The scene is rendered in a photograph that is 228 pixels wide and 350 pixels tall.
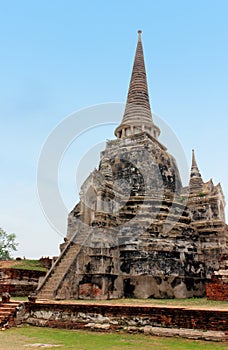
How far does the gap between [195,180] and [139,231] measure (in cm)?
764

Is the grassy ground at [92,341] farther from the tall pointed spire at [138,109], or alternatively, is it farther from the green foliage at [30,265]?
the tall pointed spire at [138,109]

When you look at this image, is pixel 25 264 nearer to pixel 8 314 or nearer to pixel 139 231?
pixel 139 231

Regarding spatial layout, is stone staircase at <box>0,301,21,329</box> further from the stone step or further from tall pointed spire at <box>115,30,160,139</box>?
tall pointed spire at <box>115,30,160,139</box>

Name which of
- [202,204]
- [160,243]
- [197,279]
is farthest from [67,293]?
[202,204]

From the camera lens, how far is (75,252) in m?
17.0

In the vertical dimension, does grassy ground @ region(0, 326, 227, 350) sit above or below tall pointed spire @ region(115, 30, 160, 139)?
below

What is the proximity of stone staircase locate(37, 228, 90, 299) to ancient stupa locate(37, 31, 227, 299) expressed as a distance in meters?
0.05

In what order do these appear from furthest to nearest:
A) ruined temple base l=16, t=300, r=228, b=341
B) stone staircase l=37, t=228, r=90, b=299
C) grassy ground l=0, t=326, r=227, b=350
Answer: stone staircase l=37, t=228, r=90, b=299 → ruined temple base l=16, t=300, r=228, b=341 → grassy ground l=0, t=326, r=227, b=350

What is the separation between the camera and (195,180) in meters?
23.3

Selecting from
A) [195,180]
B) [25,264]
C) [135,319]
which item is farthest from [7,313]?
[195,180]

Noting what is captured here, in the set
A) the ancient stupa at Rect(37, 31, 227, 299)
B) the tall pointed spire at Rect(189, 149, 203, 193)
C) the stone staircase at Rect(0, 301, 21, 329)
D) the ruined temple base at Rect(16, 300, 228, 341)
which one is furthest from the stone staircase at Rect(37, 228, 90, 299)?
the tall pointed spire at Rect(189, 149, 203, 193)

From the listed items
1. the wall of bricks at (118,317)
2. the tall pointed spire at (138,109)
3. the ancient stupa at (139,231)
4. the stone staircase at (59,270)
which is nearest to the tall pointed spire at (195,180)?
the ancient stupa at (139,231)

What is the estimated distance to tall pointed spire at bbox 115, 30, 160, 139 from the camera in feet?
79.4

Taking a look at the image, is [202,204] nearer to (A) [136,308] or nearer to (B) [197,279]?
(B) [197,279]
